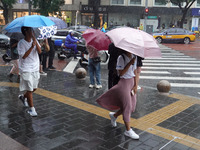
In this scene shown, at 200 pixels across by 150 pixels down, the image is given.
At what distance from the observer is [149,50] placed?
3922 mm

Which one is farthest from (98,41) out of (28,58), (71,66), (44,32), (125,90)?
(71,66)

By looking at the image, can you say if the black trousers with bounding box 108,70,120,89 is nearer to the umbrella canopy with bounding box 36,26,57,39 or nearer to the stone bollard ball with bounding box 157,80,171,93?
the umbrella canopy with bounding box 36,26,57,39

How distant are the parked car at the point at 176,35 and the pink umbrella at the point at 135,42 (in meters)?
22.1

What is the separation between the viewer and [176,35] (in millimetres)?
25031

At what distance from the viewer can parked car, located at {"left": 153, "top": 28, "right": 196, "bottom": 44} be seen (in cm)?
Result: 2497

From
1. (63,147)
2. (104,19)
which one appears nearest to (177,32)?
(104,19)

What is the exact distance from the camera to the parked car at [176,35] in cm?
2497

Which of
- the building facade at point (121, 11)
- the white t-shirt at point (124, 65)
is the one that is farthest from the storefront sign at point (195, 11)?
the white t-shirt at point (124, 65)

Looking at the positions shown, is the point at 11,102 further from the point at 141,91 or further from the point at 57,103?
the point at 141,91

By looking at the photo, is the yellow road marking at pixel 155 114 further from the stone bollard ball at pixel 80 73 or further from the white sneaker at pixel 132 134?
the stone bollard ball at pixel 80 73

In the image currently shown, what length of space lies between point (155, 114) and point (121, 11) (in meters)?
36.8

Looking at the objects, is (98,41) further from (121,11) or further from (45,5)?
(121,11)

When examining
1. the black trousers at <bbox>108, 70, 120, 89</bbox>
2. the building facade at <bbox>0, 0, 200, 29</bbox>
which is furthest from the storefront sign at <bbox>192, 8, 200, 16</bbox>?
the black trousers at <bbox>108, 70, 120, 89</bbox>

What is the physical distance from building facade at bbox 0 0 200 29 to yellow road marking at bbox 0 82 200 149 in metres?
34.7
